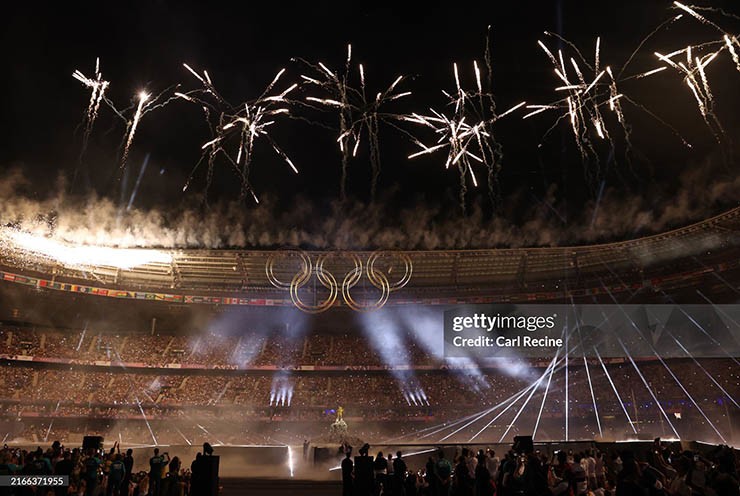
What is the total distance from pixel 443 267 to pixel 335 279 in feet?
29.3

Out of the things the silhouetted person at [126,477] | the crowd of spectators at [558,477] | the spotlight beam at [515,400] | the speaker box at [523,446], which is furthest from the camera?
the spotlight beam at [515,400]

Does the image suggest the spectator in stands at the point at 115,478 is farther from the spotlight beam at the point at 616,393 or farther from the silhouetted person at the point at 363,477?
the spotlight beam at the point at 616,393

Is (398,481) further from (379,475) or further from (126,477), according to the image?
(126,477)

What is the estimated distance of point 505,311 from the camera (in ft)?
132

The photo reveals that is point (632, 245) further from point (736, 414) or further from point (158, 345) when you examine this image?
point (158, 345)

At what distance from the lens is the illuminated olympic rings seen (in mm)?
38188

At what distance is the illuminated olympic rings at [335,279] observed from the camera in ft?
125

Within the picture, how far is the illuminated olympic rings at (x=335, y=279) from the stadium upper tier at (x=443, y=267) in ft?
0.95

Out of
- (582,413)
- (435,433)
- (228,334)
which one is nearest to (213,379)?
(228,334)

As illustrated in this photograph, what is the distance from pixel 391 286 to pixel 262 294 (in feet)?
35.1

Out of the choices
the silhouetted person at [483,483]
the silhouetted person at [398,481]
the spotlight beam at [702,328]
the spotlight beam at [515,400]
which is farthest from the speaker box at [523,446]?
the spotlight beam at [702,328]

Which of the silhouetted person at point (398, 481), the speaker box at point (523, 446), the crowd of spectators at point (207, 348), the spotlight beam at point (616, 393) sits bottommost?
the silhouetted person at point (398, 481)

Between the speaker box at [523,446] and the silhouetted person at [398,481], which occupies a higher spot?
the speaker box at [523,446]

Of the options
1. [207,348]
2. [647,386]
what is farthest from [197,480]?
[647,386]
